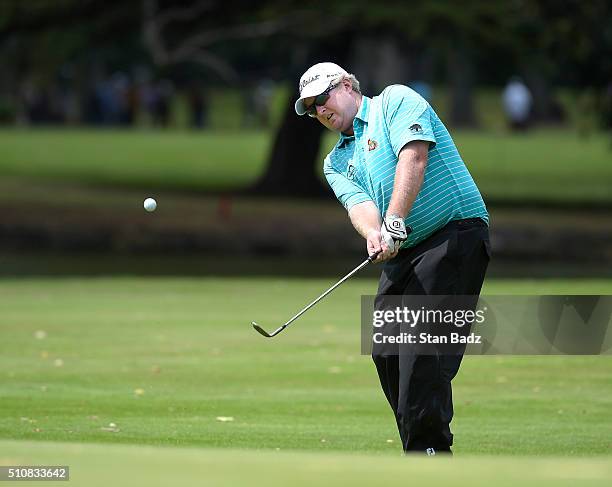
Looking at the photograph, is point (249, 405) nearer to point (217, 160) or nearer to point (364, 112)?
point (364, 112)

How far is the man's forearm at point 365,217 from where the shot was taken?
26.4ft

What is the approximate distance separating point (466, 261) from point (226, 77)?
77.2ft

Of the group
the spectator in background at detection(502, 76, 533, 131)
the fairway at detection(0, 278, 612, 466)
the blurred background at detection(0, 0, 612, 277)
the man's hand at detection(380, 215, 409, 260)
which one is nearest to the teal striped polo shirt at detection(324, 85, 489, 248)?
the man's hand at detection(380, 215, 409, 260)

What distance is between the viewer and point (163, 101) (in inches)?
3019

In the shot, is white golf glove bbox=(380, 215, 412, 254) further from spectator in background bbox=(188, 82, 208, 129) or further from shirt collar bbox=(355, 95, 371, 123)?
spectator in background bbox=(188, 82, 208, 129)

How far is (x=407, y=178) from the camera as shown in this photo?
7.75m

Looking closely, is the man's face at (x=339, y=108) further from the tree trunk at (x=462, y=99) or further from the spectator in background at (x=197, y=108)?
the tree trunk at (x=462, y=99)

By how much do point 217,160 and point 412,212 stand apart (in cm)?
4408

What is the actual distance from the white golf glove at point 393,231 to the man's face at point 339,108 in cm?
68

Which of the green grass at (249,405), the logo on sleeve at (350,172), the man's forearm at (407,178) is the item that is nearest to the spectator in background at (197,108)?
the green grass at (249,405)

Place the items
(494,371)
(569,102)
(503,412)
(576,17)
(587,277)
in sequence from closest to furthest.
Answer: (503,412)
(494,371)
(587,277)
(576,17)
(569,102)

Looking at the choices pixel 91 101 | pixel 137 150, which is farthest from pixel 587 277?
pixel 91 101

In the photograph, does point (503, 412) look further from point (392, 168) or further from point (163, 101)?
point (163, 101)

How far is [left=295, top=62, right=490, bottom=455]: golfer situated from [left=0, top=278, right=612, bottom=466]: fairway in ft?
3.08
